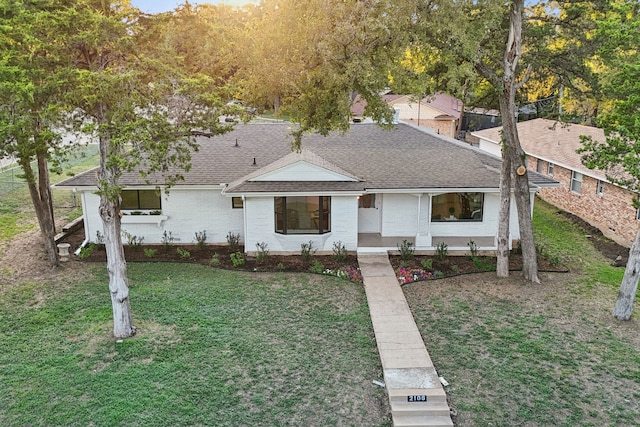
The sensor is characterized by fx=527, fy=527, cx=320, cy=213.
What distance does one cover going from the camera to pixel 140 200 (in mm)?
18781

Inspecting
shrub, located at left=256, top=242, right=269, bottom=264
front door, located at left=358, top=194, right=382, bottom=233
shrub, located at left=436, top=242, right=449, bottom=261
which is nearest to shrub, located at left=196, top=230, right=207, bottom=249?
shrub, located at left=256, top=242, right=269, bottom=264

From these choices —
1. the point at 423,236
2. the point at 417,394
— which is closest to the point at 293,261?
the point at 423,236

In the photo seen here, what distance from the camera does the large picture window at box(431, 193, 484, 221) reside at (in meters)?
18.7

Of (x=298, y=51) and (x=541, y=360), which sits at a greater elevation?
(x=298, y=51)

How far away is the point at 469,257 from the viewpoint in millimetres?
18125

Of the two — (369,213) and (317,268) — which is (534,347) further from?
Answer: (369,213)

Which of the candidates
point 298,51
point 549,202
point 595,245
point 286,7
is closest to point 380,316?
point 298,51

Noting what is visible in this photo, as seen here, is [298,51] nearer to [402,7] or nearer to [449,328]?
[402,7]

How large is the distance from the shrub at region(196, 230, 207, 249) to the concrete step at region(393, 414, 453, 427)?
10914 mm

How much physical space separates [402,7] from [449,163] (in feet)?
26.6

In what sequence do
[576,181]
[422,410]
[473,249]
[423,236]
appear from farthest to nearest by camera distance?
1. [576,181]
2. [423,236]
3. [473,249]
4. [422,410]

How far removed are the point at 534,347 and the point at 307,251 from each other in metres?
8.02

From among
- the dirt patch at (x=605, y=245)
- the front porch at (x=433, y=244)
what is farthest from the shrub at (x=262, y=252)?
the dirt patch at (x=605, y=245)

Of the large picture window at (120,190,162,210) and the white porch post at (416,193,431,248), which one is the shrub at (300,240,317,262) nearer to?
the white porch post at (416,193,431,248)
